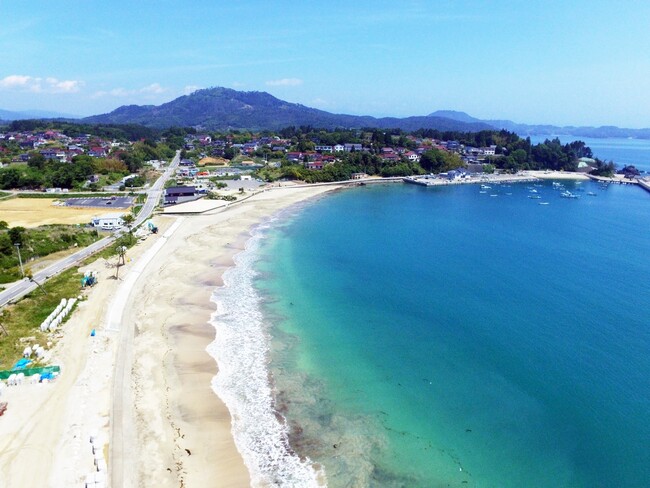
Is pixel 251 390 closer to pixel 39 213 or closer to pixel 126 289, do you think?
pixel 126 289

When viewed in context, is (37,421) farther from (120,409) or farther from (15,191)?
(15,191)

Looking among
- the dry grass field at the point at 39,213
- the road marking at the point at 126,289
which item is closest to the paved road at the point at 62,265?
the road marking at the point at 126,289

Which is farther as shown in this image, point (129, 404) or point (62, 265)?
point (62, 265)

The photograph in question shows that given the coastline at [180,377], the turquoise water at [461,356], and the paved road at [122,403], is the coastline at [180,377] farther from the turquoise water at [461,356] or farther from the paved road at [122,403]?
the turquoise water at [461,356]

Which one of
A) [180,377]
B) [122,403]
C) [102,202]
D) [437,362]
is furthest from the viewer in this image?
[102,202]

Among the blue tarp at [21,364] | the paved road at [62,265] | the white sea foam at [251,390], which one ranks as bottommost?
the white sea foam at [251,390]

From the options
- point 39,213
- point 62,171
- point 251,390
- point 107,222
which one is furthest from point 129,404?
point 62,171
